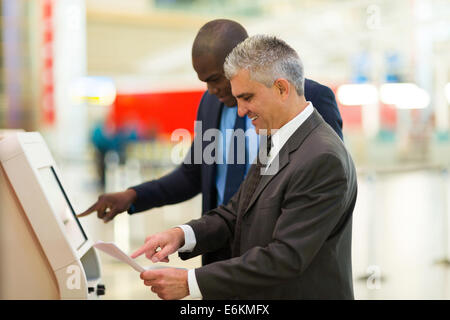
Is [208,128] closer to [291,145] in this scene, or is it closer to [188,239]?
[188,239]

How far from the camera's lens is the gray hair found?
1.42 m

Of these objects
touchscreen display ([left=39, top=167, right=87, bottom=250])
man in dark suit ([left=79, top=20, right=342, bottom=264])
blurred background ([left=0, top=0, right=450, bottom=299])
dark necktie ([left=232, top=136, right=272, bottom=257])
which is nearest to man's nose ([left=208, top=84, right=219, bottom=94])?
man in dark suit ([left=79, top=20, right=342, bottom=264])

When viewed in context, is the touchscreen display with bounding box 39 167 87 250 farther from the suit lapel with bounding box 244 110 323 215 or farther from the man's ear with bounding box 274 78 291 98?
the man's ear with bounding box 274 78 291 98

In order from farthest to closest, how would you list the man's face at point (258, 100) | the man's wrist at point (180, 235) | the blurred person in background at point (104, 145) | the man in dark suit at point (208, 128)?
the blurred person in background at point (104, 145) < the man in dark suit at point (208, 128) < the man's wrist at point (180, 235) < the man's face at point (258, 100)

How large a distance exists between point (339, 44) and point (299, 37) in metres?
1.71

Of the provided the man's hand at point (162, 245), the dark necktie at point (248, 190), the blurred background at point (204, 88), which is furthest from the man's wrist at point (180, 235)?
the blurred background at point (204, 88)

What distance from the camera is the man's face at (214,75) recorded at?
1911 millimetres

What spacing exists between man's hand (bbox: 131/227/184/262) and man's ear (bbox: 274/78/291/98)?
534 mm

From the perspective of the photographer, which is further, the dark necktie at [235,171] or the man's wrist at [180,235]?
the dark necktie at [235,171]

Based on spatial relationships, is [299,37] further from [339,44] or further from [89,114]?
[89,114]

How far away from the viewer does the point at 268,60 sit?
4.64 feet
